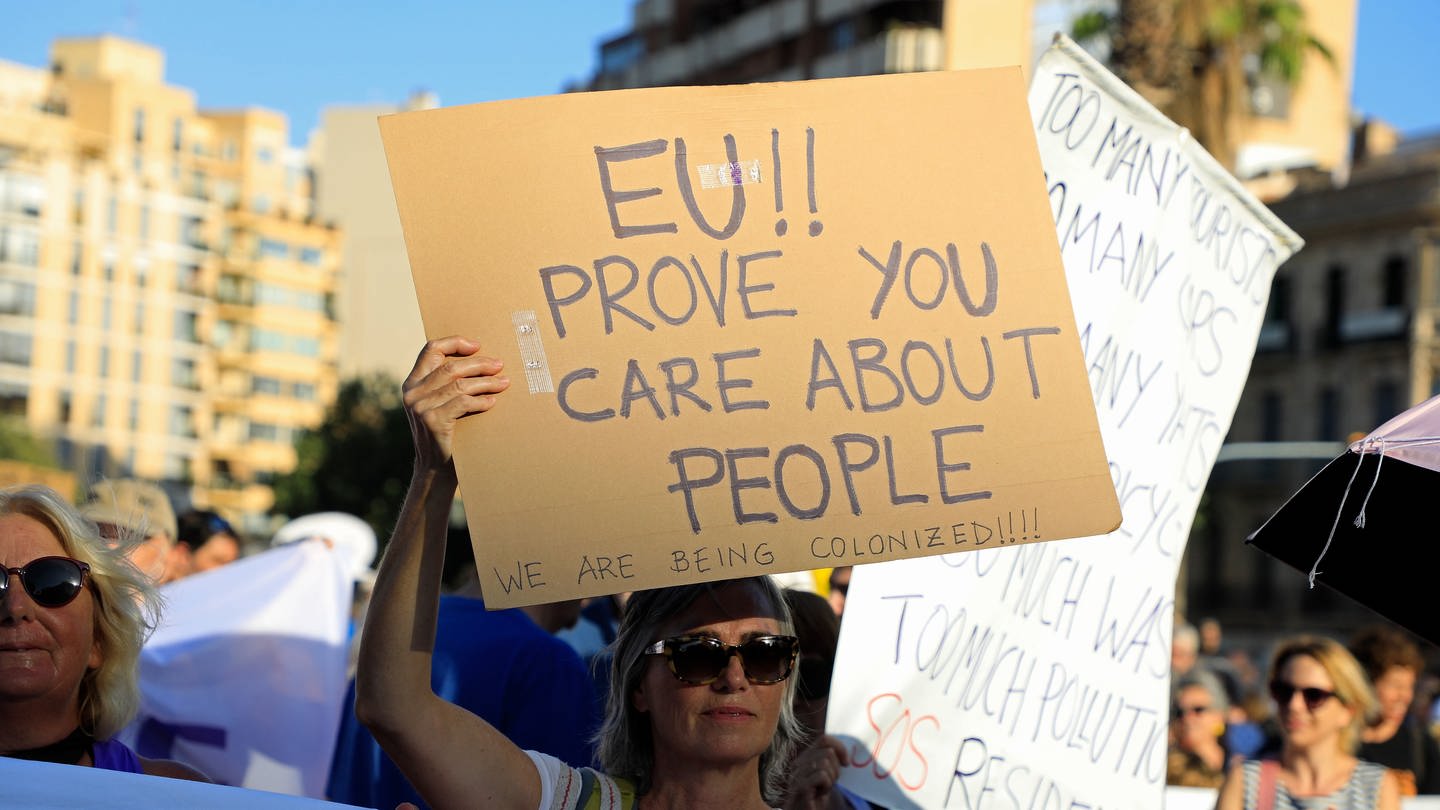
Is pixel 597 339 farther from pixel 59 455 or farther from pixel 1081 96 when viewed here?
pixel 59 455

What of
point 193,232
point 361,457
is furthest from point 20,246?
point 361,457

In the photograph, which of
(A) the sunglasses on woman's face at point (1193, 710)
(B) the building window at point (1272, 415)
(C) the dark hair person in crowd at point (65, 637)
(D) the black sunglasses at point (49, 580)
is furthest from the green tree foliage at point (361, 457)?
(D) the black sunglasses at point (49, 580)

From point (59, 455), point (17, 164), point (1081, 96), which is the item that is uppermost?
point (17, 164)

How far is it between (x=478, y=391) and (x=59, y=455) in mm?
90552

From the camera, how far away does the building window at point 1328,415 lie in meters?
47.8

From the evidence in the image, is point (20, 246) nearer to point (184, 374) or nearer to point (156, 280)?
point (156, 280)

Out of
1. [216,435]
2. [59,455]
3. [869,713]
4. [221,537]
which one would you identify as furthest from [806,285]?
[216,435]

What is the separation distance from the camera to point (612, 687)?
3.22m

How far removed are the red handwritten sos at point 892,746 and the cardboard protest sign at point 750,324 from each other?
0.67 metres

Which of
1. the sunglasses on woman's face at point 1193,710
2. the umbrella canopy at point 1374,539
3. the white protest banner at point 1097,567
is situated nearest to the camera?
the umbrella canopy at point 1374,539

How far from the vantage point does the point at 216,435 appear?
3863 inches

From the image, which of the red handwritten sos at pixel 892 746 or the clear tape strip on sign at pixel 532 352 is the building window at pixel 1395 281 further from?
the clear tape strip on sign at pixel 532 352

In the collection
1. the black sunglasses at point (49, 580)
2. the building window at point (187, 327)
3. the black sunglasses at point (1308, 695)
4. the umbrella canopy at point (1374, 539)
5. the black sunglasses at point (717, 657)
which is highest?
the building window at point (187, 327)

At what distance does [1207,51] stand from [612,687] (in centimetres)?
2413
